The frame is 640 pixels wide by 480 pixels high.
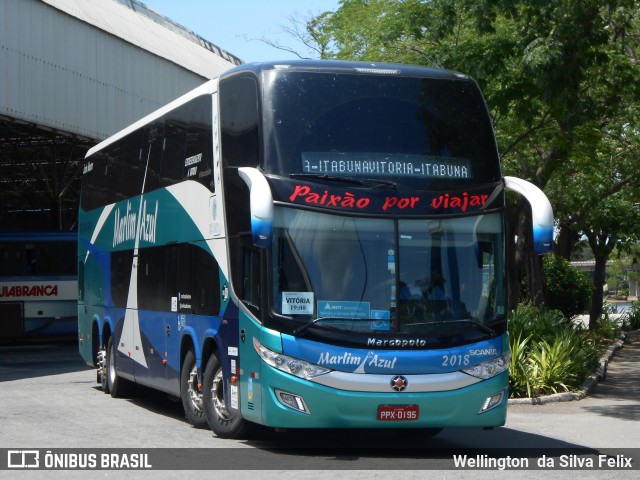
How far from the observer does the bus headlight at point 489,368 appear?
11.1 meters

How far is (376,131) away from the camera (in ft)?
37.6

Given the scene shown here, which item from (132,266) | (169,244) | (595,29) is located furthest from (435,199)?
(595,29)

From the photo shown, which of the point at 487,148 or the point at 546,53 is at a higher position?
the point at 546,53

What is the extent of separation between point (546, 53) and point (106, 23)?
61.8 feet

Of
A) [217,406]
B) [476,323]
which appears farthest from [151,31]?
[476,323]

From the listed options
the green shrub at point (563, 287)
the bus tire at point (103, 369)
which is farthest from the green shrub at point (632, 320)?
the bus tire at point (103, 369)

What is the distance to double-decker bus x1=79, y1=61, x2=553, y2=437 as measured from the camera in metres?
10.8

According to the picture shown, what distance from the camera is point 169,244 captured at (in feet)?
48.0

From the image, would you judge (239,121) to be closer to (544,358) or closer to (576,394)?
(544,358)

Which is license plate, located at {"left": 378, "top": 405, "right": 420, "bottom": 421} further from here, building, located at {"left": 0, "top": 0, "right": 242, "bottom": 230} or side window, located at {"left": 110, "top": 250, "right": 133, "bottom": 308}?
building, located at {"left": 0, "top": 0, "right": 242, "bottom": 230}

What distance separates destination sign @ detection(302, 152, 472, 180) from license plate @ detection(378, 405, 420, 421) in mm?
2279

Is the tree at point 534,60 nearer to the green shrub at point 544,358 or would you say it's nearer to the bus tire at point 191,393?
the green shrub at point 544,358

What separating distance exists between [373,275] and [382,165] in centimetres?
113

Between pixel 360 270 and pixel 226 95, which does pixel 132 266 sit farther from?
pixel 360 270
